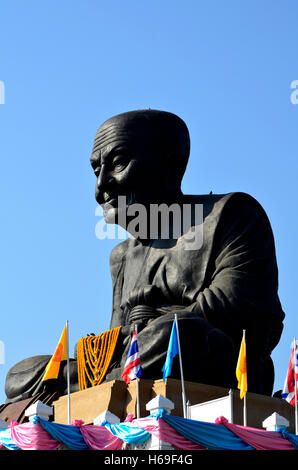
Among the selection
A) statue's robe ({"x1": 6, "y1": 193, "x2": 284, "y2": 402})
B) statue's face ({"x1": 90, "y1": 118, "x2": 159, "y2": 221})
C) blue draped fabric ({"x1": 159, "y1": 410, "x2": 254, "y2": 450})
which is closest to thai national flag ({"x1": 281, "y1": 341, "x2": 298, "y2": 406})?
statue's robe ({"x1": 6, "y1": 193, "x2": 284, "y2": 402})

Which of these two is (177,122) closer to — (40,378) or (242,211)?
(242,211)

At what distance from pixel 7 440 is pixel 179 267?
619 centimetres

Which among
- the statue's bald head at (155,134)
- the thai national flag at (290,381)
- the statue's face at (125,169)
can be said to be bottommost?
the thai national flag at (290,381)

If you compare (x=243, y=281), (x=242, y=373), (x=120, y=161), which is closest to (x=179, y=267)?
(x=243, y=281)

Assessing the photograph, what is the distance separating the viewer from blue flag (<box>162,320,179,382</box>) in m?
16.9

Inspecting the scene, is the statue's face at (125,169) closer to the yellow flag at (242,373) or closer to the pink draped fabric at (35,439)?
the yellow flag at (242,373)

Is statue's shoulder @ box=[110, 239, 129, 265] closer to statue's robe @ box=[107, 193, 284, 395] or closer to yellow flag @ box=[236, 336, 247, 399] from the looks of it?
statue's robe @ box=[107, 193, 284, 395]

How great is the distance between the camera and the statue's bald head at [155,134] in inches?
818

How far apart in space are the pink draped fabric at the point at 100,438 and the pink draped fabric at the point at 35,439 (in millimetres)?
336

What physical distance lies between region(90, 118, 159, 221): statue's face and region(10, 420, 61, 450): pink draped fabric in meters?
7.18

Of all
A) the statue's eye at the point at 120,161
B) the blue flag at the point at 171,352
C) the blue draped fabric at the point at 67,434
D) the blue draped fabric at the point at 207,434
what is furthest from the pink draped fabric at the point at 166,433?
the statue's eye at the point at 120,161
